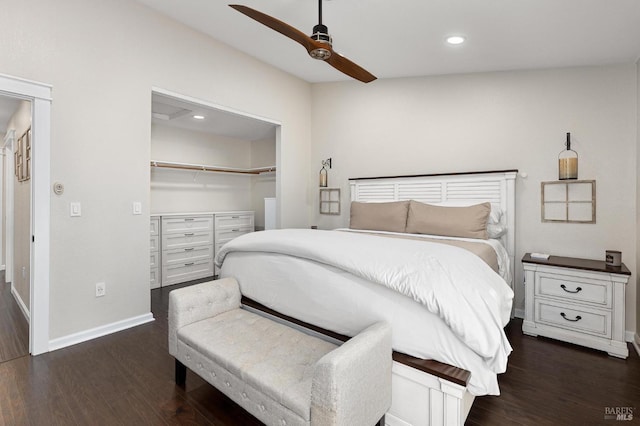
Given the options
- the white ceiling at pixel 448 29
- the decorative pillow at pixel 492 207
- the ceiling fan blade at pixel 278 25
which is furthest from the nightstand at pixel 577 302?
the ceiling fan blade at pixel 278 25

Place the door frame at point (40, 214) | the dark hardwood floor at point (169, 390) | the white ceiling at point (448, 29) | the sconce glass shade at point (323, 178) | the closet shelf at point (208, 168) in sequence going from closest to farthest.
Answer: the dark hardwood floor at point (169, 390)
the white ceiling at point (448, 29)
the door frame at point (40, 214)
the closet shelf at point (208, 168)
the sconce glass shade at point (323, 178)

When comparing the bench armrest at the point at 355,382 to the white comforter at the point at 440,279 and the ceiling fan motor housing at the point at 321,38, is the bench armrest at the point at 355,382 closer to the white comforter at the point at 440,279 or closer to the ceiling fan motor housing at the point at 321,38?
the white comforter at the point at 440,279

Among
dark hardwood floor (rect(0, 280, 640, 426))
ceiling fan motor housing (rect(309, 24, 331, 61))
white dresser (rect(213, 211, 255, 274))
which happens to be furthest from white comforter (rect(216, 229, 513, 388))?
white dresser (rect(213, 211, 255, 274))

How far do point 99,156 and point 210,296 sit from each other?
5.62ft

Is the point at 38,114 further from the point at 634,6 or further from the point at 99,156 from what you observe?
the point at 634,6

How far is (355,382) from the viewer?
1307 millimetres

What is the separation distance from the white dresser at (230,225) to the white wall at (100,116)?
191 centimetres

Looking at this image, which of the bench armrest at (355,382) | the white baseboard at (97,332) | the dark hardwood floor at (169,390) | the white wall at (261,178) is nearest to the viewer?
the bench armrest at (355,382)

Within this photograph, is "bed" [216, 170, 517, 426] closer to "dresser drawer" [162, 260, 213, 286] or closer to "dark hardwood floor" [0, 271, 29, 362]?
"dark hardwood floor" [0, 271, 29, 362]

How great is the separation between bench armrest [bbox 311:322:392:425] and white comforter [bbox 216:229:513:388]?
0.90 feet

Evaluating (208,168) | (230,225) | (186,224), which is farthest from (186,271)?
(208,168)

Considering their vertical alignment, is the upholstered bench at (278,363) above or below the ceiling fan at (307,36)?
below

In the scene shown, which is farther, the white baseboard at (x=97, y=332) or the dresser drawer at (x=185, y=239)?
the dresser drawer at (x=185, y=239)

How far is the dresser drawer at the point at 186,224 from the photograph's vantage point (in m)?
4.43
